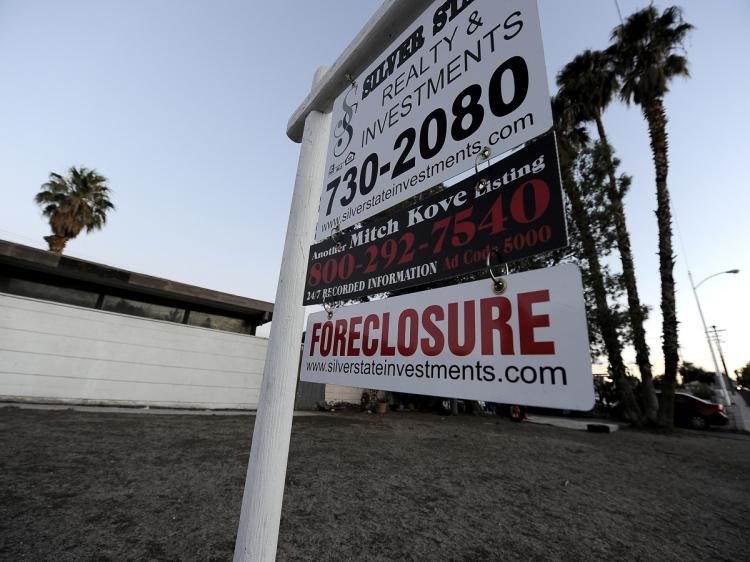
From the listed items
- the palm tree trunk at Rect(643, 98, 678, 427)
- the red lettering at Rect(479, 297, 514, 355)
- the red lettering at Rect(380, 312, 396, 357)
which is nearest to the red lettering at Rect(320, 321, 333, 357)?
the red lettering at Rect(380, 312, 396, 357)

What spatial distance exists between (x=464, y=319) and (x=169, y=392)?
13116mm

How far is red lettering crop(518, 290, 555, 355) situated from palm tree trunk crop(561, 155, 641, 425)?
14.3 meters

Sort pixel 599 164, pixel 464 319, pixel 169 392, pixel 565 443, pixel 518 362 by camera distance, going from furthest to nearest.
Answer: pixel 599 164, pixel 169 392, pixel 565 443, pixel 464 319, pixel 518 362

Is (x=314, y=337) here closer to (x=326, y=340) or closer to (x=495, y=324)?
(x=326, y=340)

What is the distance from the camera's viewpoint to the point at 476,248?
3.54 ft

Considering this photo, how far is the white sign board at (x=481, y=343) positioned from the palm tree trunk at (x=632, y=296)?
15.3m

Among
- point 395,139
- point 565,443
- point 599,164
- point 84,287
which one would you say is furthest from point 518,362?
point 599,164

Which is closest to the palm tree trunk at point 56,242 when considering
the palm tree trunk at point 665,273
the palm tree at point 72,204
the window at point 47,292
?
the palm tree at point 72,204

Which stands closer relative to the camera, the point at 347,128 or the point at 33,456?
the point at 347,128

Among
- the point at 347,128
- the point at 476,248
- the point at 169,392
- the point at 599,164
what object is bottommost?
the point at 169,392

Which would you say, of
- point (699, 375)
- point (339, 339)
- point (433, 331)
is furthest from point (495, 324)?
point (699, 375)

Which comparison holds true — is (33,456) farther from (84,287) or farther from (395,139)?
(84,287)

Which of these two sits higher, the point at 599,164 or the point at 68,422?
the point at 599,164

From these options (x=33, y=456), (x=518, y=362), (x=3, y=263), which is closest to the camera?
(x=518, y=362)
